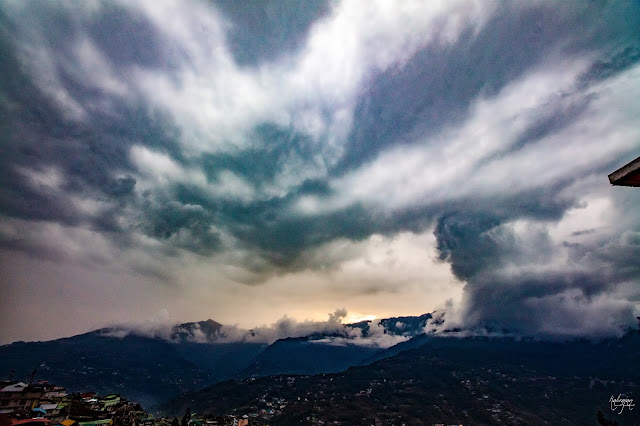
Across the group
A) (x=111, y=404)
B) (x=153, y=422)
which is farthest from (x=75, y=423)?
(x=111, y=404)

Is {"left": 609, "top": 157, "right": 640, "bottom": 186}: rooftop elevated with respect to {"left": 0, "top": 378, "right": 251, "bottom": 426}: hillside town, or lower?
elevated

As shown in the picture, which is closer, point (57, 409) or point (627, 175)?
point (627, 175)

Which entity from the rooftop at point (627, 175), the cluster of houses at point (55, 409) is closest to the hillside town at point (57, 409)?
the cluster of houses at point (55, 409)

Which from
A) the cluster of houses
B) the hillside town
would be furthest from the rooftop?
the cluster of houses

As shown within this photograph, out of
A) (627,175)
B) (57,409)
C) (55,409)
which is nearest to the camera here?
(627,175)

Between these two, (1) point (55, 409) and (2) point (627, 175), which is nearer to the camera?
(2) point (627, 175)

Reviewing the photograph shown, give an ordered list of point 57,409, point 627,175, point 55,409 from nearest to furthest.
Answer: point 627,175
point 55,409
point 57,409

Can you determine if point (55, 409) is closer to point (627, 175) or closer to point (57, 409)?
point (57, 409)

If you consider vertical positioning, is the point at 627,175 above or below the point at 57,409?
above

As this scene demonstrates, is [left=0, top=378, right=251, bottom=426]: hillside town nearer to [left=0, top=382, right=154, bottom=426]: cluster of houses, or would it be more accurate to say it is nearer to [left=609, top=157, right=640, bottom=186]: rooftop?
[left=0, top=382, right=154, bottom=426]: cluster of houses

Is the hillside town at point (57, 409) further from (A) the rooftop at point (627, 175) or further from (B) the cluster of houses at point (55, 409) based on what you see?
(A) the rooftop at point (627, 175)

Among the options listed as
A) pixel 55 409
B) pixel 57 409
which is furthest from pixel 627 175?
pixel 57 409

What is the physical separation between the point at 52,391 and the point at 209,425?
35.0 metres

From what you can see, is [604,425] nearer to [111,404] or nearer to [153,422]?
[153,422]
